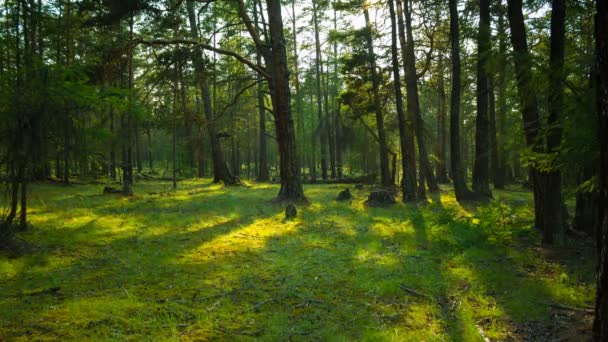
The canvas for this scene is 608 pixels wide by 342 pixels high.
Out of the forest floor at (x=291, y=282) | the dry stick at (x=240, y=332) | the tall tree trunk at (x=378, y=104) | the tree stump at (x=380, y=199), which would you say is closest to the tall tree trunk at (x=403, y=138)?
the tree stump at (x=380, y=199)

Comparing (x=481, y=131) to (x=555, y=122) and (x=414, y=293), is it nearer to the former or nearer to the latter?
(x=555, y=122)

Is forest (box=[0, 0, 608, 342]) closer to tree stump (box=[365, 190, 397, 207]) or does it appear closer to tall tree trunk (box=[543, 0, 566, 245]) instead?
tall tree trunk (box=[543, 0, 566, 245])

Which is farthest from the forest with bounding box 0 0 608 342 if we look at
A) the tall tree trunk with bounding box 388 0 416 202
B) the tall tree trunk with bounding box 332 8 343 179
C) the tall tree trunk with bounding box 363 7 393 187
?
the tall tree trunk with bounding box 332 8 343 179

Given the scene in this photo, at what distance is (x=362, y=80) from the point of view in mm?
19562

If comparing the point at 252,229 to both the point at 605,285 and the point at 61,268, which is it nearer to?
the point at 61,268

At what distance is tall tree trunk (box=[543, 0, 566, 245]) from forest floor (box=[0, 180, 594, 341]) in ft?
1.75

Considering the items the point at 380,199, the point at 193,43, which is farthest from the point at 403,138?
the point at 193,43

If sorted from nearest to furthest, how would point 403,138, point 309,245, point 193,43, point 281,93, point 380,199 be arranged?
point 309,245
point 193,43
point 281,93
point 380,199
point 403,138

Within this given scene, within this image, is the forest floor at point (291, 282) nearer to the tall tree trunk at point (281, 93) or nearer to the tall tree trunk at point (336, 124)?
the tall tree trunk at point (281, 93)

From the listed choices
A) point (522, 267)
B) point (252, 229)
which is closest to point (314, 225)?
point (252, 229)

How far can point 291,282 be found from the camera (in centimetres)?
572

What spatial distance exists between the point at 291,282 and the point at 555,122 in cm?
459

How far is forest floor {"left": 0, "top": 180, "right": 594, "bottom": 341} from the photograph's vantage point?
4133 mm

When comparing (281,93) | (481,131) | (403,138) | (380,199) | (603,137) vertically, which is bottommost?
(380,199)
